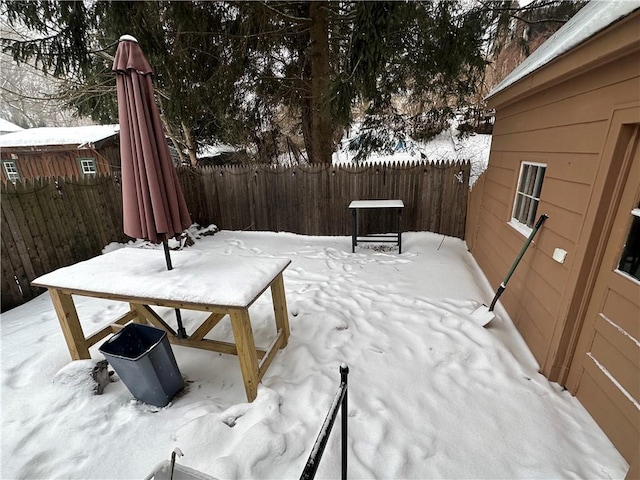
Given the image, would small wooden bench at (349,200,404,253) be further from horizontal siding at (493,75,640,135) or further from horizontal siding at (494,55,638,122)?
horizontal siding at (494,55,638,122)

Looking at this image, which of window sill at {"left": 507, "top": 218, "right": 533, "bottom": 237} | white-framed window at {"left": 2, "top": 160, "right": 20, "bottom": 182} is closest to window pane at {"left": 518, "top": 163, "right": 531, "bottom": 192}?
window sill at {"left": 507, "top": 218, "right": 533, "bottom": 237}

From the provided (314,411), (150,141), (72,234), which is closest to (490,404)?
(314,411)

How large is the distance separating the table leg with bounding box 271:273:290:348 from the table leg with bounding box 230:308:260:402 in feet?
1.92

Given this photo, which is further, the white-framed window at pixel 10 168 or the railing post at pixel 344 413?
the white-framed window at pixel 10 168

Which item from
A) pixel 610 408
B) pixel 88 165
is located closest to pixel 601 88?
pixel 610 408

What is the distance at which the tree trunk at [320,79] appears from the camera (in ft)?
19.0

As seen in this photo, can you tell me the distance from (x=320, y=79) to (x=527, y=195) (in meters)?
4.93

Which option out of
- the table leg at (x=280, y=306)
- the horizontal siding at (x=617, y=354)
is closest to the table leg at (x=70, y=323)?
the table leg at (x=280, y=306)

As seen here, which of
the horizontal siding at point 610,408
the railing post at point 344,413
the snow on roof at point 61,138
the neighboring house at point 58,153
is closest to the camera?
the railing post at point 344,413

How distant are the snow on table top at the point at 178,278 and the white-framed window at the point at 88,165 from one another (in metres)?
11.7

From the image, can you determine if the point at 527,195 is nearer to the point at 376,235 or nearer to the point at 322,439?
the point at 376,235

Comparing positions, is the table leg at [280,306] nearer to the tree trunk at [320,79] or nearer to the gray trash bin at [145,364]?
the gray trash bin at [145,364]

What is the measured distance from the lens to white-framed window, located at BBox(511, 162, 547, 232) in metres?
3.01

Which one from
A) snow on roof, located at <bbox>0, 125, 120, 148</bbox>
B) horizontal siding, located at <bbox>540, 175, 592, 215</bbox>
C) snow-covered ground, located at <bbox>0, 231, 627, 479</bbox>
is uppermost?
snow on roof, located at <bbox>0, 125, 120, 148</bbox>
